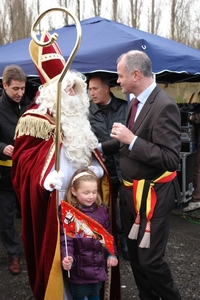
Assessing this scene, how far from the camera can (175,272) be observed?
134 inches

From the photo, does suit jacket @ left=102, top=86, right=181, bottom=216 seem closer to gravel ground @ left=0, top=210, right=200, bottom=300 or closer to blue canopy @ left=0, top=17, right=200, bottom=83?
gravel ground @ left=0, top=210, right=200, bottom=300

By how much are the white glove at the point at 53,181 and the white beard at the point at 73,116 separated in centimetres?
24

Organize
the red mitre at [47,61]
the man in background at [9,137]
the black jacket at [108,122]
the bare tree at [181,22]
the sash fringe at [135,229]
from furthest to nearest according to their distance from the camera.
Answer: the bare tree at [181,22] < the black jacket at [108,122] < the man in background at [9,137] < the red mitre at [47,61] < the sash fringe at [135,229]

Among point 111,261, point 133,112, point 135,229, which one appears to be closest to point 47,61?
point 133,112

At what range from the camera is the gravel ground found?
3.03 metres

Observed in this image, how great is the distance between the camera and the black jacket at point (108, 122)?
11.4ft

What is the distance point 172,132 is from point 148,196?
47 cm

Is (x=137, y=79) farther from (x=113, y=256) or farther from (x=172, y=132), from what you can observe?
(x=113, y=256)

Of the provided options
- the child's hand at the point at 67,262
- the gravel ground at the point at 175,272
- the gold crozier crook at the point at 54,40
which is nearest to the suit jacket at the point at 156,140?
the gold crozier crook at the point at 54,40

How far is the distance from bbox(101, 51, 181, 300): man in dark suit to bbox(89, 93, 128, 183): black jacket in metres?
1.05

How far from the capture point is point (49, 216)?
2312mm

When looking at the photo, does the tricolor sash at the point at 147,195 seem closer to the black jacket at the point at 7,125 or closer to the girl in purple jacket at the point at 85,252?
the girl in purple jacket at the point at 85,252

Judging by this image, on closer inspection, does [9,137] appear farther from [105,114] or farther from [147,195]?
[147,195]

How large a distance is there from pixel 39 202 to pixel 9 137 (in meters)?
1.10
